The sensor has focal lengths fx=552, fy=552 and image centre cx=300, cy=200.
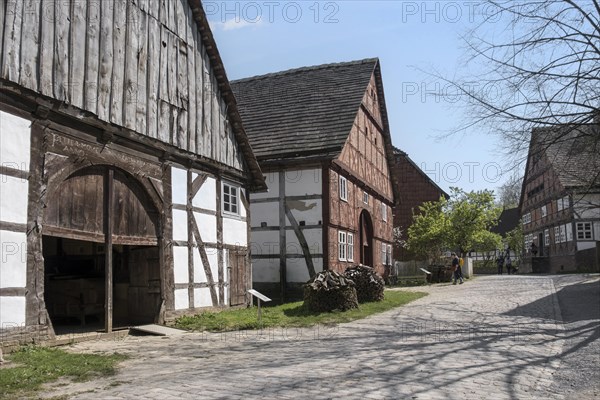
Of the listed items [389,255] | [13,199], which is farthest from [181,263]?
[389,255]

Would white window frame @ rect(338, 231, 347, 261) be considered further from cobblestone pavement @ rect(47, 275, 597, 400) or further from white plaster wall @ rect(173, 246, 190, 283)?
white plaster wall @ rect(173, 246, 190, 283)

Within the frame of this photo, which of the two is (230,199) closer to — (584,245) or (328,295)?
(328,295)

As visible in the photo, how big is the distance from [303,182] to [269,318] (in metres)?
7.81

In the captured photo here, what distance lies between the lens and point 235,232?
17391 mm

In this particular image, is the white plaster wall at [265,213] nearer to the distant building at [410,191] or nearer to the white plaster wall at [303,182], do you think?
the white plaster wall at [303,182]

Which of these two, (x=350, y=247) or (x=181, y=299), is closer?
(x=181, y=299)

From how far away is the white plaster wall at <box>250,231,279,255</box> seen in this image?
69.9 feet

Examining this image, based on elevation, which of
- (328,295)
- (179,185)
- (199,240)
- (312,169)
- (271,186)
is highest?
(312,169)

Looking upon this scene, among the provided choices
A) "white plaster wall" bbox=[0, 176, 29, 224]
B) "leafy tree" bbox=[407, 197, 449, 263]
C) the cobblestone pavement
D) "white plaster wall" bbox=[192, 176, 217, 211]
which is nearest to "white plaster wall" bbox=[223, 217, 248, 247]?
"white plaster wall" bbox=[192, 176, 217, 211]

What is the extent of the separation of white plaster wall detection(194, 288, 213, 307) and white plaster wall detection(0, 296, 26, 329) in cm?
587

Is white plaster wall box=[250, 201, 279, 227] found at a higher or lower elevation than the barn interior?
higher

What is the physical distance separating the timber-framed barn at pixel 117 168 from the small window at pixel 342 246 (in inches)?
201

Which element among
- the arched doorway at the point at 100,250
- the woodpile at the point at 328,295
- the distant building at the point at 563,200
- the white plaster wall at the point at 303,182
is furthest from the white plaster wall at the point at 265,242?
the distant building at the point at 563,200

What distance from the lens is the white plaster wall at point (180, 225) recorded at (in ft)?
47.2
